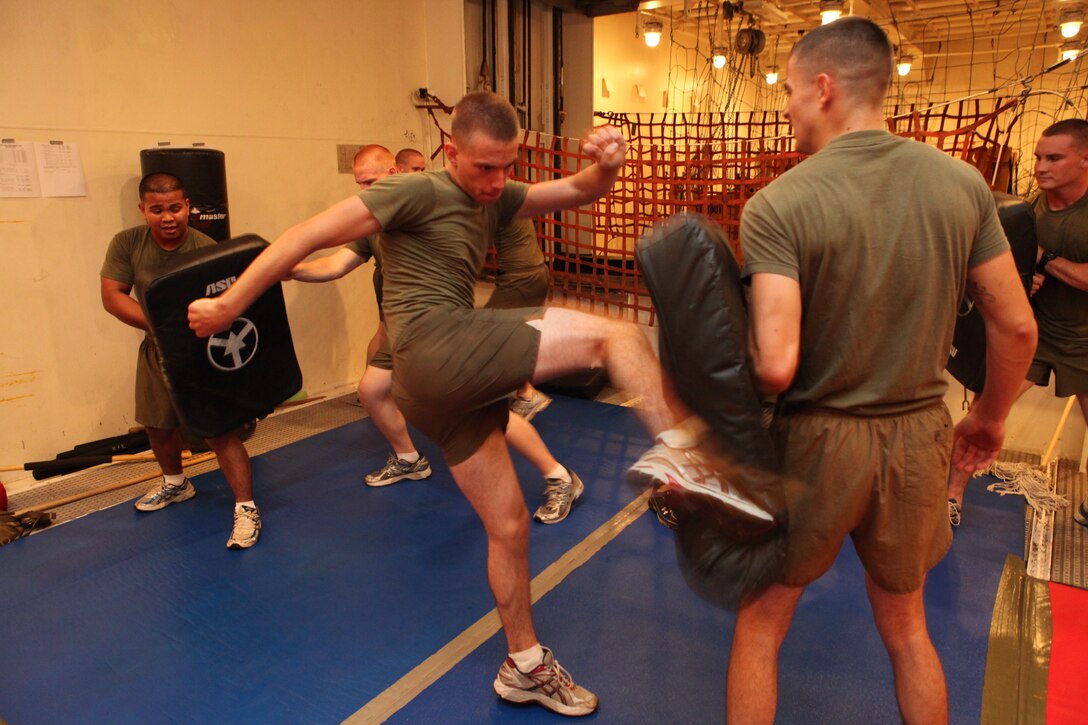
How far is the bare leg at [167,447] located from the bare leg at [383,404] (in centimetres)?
89

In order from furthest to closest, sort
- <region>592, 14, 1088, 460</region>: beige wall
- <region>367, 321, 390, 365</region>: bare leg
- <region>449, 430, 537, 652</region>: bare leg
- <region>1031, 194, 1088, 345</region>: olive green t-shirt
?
<region>592, 14, 1088, 460</region>: beige wall → <region>367, 321, 390, 365</region>: bare leg → <region>1031, 194, 1088, 345</region>: olive green t-shirt → <region>449, 430, 537, 652</region>: bare leg

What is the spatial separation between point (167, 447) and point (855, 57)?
335cm

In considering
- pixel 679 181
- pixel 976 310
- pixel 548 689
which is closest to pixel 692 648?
pixel 548 689

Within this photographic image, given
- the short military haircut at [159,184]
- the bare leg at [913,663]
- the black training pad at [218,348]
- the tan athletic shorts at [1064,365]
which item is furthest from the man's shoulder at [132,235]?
the tan athletic shorts at [1064,365]

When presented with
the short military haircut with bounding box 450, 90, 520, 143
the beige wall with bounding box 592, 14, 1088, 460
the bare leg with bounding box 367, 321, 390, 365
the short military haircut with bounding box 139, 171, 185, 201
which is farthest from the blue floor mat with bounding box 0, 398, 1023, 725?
the beige wall with bounding box 592, 14, 1088, 460

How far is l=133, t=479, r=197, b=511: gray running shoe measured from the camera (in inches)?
138

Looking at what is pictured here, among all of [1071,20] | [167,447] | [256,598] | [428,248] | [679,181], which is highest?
[1071,20]

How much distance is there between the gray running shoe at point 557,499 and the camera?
129 inches

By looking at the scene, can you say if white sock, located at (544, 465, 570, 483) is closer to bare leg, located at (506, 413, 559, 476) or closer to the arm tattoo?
bare leg, located at (506, 413, 559, 476)

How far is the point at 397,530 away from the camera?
3.28m

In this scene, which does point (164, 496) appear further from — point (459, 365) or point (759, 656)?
point (759, 656)

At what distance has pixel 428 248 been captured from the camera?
6.35 feet

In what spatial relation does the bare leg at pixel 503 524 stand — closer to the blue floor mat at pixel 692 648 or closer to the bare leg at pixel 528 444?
the blue floor mat at pixel 692 648

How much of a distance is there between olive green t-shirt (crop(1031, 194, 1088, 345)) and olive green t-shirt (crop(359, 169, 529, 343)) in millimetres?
2388
